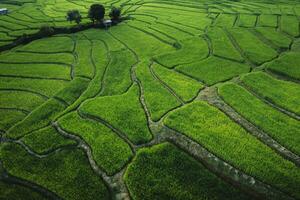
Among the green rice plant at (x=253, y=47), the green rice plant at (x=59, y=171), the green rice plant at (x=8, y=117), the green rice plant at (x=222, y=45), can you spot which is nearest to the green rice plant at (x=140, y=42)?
the green rice plant at (x=222, y=45)

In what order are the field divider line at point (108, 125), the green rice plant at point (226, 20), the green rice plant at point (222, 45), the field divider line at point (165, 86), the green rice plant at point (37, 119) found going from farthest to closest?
the green rice plant at point (226, 20), the green rice plant at point (222, 45), the field divider line at point (165, 86), the green rice plant at point (37, 119), the field divider line at point (108, 125)

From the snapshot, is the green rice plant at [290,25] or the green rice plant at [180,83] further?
the green rice plant at [290,25]

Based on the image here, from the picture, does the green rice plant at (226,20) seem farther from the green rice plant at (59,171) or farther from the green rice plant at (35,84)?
the green rice plant at (59,171)

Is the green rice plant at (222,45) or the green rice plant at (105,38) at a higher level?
the green rice plant at (222,45)

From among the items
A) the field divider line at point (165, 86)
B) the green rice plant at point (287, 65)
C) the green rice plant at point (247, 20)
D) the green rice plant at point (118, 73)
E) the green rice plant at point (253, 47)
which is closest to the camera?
the field divider line at point (165, 86)

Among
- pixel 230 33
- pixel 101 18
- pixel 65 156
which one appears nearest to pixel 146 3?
pixel 101 18

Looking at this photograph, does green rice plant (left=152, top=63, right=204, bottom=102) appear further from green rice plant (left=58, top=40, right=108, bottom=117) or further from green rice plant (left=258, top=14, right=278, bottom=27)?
green rice plant (left=258, top=14, right=278, bottom=27)

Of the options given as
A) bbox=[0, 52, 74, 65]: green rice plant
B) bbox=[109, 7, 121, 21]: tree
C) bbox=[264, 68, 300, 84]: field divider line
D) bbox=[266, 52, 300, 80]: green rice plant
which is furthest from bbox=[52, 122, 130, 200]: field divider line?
bbox=[109, 7, 121, 21]: tree
